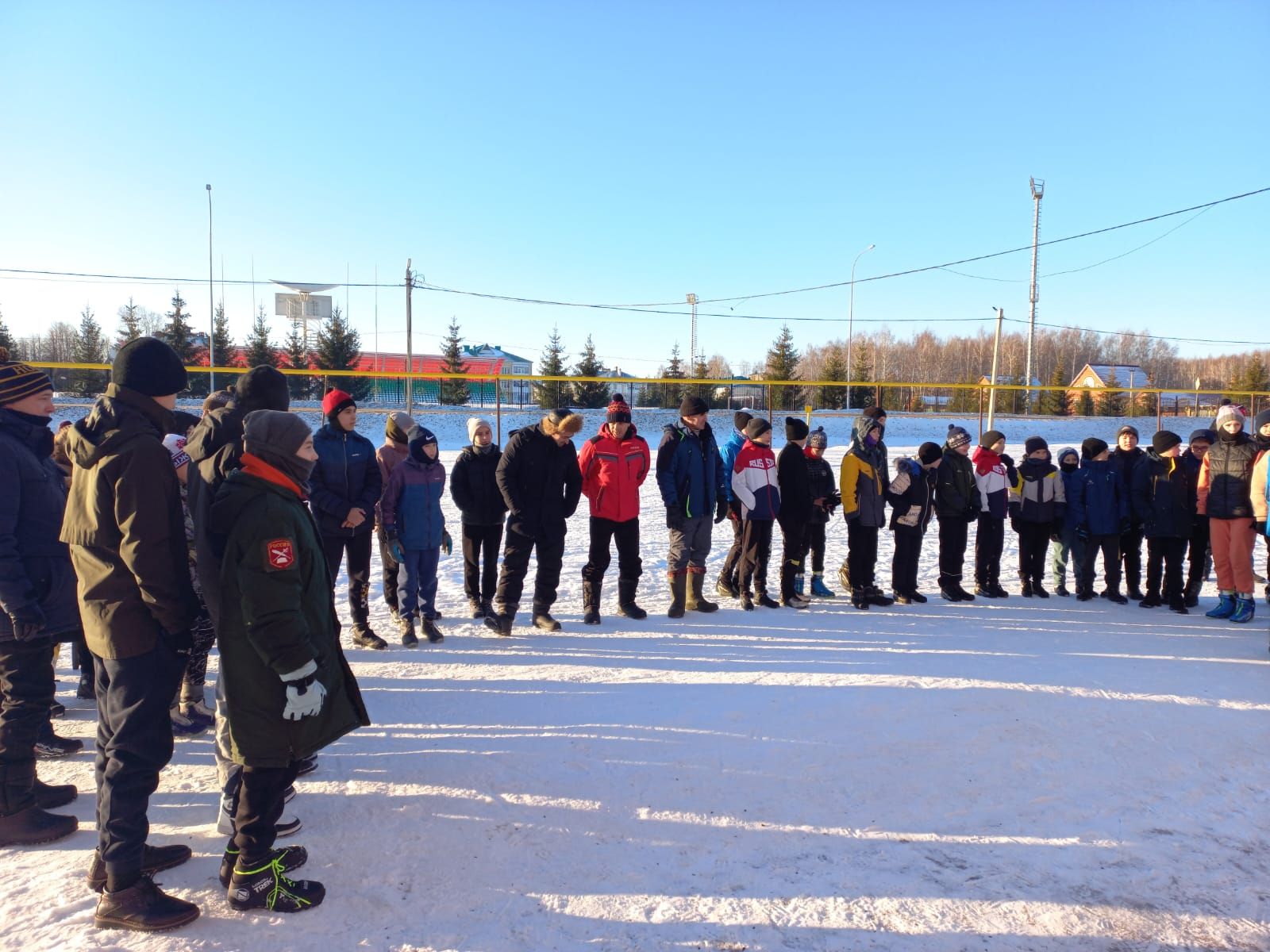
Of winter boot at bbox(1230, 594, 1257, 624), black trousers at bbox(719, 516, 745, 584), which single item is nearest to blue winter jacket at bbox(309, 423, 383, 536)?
black trousers at bbox(719, 516, 745, 584)

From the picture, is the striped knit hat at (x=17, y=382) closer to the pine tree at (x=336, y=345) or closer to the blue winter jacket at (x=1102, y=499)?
the blue winter jacket at (x=1102, y=499)

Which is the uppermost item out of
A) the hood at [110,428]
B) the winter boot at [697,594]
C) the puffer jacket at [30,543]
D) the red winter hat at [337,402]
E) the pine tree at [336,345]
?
the pine tree at [336,345]

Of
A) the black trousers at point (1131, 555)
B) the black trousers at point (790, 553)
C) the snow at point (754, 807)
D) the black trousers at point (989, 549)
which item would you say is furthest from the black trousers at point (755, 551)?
the black trousers at point (1131, 555)

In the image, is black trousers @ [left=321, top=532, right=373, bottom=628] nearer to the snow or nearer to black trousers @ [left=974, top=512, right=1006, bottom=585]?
the snow

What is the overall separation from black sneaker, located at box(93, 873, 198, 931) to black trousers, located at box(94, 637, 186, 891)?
40mm

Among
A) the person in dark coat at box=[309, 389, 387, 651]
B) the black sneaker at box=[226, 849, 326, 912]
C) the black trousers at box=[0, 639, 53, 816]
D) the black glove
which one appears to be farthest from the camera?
the person in dark coat at box=[309, 389, 387, 651]

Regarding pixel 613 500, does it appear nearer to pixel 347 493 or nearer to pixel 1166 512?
pixel 347 493

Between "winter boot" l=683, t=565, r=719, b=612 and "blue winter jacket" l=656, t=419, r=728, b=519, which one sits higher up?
"blue winter jacket" l=656, t=419, r=728, b=519

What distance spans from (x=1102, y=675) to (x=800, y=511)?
2.77 metres

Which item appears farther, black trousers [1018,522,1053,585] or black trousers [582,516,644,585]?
black trousers [1018,522,1053,585]

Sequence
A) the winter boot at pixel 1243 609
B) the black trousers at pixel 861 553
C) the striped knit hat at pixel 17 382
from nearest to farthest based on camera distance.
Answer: the striped knit hat at pixel 17 382 → the winter boot at pixel 1243 609 → the black trousers at pixel 861 553

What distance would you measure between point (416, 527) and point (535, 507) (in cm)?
98

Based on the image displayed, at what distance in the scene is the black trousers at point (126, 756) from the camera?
8.43 feet

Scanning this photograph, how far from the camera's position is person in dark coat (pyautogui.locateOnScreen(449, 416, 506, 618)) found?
6.23 metres
